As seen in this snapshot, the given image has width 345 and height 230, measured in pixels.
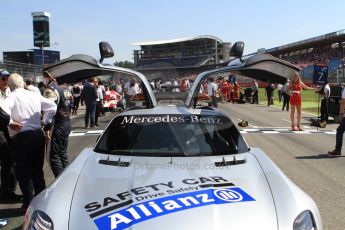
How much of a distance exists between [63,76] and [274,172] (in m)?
3.74

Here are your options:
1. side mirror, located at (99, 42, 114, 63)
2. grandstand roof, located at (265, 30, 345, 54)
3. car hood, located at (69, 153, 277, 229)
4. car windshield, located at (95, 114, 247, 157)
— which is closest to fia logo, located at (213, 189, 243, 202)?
car hood, located at (69, 153, 277, 229)

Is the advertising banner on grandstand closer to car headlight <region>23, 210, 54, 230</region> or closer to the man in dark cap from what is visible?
the man in dark cap

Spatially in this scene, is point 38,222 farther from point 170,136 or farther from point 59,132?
point 59,132

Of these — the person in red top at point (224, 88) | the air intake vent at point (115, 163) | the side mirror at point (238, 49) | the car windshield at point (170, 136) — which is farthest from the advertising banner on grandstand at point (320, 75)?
the person in red top at point (224, 88)

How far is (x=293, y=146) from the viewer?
10.8m

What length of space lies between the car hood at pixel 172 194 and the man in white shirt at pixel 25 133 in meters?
1.35

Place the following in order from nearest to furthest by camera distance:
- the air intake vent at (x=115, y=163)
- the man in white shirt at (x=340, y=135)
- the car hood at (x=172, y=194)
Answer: the car hood at (x=172, y=194) < the air intake vent at (x=115, y=163) < the man in white shirt at (x=340, y=135)

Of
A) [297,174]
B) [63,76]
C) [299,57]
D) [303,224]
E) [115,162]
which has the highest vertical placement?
[299,57]

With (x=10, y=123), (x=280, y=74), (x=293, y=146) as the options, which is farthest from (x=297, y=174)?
(x=10, y=123)

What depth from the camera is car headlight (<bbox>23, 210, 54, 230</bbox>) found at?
9.92ft

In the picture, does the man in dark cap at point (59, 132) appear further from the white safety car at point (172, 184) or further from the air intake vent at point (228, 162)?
the air intake vent at point (228, 162)

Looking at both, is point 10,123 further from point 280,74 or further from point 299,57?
point 299,57

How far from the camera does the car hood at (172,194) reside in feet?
9.55

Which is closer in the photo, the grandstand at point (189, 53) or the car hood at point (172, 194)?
the car hood at point (172, 194)
